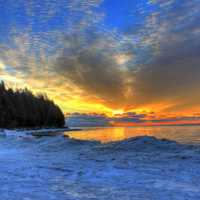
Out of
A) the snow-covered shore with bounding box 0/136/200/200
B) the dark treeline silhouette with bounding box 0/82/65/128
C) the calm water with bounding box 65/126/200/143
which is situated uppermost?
the dark treeline silhouette with bounding box 0/82/65/128

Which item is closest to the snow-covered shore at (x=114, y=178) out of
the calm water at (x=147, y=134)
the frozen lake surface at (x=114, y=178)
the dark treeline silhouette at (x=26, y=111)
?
the frozen lake surface at (x=114, y=178)

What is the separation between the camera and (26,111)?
336 feet

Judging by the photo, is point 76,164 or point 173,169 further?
point 76,164

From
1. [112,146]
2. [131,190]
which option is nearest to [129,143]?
[112,146]

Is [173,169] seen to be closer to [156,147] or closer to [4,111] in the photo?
[156,147]

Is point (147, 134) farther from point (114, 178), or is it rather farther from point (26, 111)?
point (26, 111)

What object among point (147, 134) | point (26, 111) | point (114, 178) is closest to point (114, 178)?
point (114, 178)

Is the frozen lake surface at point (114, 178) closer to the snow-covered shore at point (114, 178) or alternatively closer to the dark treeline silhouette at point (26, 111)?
the snow-covered shore at point (114, 178)

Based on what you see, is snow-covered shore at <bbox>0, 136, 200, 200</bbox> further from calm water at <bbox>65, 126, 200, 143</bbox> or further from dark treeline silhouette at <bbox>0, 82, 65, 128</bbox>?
dark treeline silhouette at <bbox>0, 82, 65, 128</bbox>

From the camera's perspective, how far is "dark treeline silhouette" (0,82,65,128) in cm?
8956

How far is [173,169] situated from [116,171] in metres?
1.89

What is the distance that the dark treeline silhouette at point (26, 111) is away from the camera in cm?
8956

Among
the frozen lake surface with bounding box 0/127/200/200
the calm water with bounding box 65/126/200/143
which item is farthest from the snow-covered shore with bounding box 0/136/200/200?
the calm water with bounding box 65/126/200/143

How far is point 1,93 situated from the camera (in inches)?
3509
